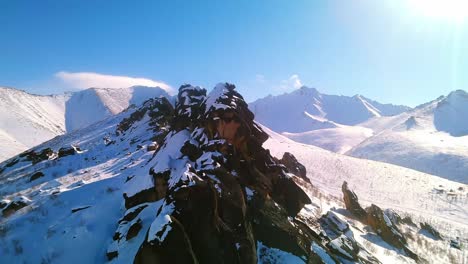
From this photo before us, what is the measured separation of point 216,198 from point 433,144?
102 metres

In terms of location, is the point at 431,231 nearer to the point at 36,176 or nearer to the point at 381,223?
the point at 381,223

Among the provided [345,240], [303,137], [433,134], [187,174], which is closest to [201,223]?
[187,174]

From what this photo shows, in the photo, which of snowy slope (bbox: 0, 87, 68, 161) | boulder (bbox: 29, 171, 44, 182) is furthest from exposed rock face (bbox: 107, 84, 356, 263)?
snowy slope (bbox: 0, 87, 68, 161)

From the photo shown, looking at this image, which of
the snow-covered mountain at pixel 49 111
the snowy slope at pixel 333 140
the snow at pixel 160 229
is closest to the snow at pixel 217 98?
the snow at pixel 160 229

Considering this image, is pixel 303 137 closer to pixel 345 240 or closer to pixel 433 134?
pixel 433 134

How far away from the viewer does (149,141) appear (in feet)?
90.9

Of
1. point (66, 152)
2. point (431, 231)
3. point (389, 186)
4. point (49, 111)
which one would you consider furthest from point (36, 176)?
point (49, 111)

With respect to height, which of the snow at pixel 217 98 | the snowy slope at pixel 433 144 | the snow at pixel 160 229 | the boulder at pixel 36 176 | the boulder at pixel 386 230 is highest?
the snow at pixel 217 98

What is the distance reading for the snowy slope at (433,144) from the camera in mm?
73062

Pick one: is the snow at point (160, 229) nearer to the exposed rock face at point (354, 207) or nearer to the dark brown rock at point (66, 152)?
the exposed rock face at point (354, 207)

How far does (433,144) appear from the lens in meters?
90.9

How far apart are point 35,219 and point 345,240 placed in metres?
14.4

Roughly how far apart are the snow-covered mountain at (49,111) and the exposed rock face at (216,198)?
8125 cm

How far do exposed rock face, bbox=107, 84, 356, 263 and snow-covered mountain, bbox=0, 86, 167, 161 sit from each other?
81.2m
